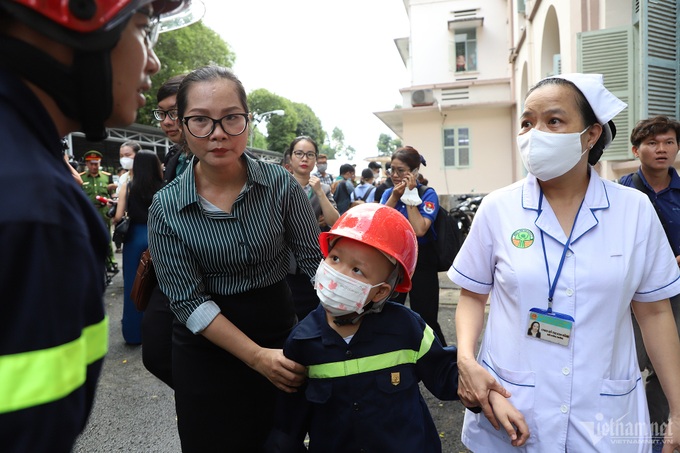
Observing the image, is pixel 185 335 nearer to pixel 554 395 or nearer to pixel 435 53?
pixel 554 395

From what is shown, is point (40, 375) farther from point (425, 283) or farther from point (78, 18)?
point (425, 283)

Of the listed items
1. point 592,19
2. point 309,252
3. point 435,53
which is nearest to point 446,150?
point 435,53

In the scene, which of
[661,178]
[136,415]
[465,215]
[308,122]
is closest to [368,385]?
[136,415]

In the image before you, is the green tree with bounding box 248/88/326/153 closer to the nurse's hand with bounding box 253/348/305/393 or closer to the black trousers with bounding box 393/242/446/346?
the black trousers with bounding box 393/242/446/346

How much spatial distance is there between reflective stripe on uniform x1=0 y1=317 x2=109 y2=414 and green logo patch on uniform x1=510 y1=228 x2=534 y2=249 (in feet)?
5.03

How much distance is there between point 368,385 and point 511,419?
51 cm

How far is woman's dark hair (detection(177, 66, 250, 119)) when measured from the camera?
7.02 ft

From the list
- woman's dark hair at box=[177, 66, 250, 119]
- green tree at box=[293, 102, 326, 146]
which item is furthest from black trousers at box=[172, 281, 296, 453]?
green tree at box=[293, 102, 326, 146]

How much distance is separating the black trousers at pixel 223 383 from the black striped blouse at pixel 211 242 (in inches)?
3.7

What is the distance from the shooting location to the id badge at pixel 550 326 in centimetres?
177

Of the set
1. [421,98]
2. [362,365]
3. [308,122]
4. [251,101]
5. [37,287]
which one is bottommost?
[362,365]

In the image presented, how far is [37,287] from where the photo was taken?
724 mm

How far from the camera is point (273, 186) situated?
225 cm

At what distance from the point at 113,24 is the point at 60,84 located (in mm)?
139
